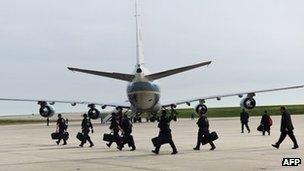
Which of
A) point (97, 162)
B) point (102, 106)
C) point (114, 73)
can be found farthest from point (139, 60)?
point (97, 162)

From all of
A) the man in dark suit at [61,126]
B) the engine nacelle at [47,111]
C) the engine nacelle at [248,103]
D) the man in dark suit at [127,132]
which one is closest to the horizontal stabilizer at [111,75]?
the engine nacelle at [47,111]

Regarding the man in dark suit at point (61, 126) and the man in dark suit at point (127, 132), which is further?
the man in dark suit at point (61, 126)

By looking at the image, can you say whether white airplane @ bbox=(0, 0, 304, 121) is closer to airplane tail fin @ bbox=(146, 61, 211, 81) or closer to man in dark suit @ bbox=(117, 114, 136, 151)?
airplane tail fin @ bbox=(146, 61, 211, 81)

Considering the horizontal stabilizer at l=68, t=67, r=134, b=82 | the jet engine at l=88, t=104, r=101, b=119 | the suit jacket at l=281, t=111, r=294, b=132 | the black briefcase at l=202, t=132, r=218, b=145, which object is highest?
the horizontal stabilizer at l=68, t=67, r=134, b=82

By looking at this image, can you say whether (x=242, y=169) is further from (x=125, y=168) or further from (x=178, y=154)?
(x=178, y=154)

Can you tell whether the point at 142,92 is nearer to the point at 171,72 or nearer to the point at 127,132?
the point at 171,72

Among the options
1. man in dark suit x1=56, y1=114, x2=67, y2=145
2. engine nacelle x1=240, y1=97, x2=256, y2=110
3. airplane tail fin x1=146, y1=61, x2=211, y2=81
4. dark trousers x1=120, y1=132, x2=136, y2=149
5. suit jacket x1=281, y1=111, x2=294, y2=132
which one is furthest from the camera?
engine nacelle x1=240, y1=97, x2=256, y2=110

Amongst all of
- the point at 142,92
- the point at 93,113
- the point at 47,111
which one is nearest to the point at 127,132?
the point at 142,92

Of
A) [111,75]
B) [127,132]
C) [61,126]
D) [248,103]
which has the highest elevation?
[111,75]

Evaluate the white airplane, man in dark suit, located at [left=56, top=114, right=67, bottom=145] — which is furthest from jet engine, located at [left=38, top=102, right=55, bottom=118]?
man in dark suit, located at [left=56, top=114, right=67, bottom=145]

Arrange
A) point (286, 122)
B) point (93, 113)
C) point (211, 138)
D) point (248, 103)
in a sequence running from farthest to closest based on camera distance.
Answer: point (93, 113), point (248, 103), point (211, 138), point (286, 122)

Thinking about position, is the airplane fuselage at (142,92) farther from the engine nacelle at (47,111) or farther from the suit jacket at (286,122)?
the suit jacket at (286,122)

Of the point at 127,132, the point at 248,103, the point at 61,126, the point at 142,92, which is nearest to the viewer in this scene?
the point at 127,132

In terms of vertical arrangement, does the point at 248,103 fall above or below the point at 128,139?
above
